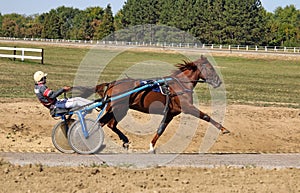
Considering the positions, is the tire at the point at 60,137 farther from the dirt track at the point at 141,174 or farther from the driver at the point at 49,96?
the dirt track at the point at 141,174

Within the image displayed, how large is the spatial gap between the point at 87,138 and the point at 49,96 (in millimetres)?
1169

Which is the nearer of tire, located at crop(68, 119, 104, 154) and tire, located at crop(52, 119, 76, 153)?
tire, located at crop(68, 119, 104, 154)

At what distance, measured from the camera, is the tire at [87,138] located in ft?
41.9

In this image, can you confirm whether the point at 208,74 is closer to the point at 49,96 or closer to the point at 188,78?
the point at 188,78

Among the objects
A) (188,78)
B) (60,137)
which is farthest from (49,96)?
(188,78)

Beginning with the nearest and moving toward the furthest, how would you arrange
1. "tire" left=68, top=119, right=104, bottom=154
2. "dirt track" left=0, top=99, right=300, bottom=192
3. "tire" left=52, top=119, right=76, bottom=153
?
"dirt track" left=0, top=99, right=300, bottom=192, "tire" left=68, top=119, right=104, bottom=154, "tire" left=52, top=119, right=76, bottom=153

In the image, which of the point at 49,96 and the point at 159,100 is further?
the point at 159,100

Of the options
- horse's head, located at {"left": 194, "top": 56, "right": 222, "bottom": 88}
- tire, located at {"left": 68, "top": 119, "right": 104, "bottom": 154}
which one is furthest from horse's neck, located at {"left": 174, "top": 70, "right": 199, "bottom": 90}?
tire, located at {"left": 68, "top": 119, "right": 104, "bottom": 154}

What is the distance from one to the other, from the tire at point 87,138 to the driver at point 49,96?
0.39 metres

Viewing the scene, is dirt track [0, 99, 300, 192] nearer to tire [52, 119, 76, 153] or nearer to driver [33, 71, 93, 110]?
tire [52, 119, 76, 153]

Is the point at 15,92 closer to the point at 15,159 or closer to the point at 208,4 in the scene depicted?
the point at 15,159

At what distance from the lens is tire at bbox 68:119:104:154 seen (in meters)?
12.8

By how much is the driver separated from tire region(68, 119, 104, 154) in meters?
0.39

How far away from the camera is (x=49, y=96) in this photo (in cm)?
1242
